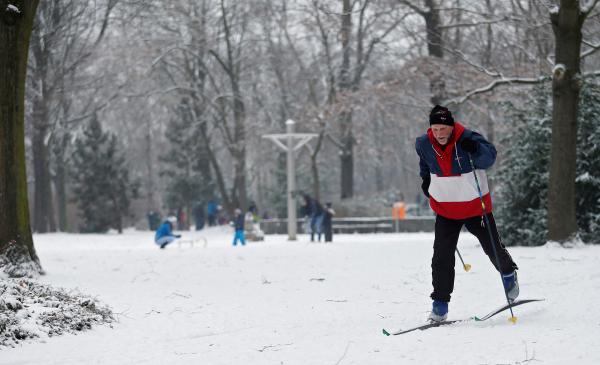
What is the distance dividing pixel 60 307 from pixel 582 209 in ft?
34.3

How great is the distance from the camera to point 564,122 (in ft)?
45.1

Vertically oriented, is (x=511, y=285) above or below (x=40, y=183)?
below

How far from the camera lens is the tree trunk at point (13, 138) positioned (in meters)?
11.3

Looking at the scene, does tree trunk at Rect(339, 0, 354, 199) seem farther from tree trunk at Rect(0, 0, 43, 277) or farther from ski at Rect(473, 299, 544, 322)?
ski at Rect(473, 299, 544, 322)

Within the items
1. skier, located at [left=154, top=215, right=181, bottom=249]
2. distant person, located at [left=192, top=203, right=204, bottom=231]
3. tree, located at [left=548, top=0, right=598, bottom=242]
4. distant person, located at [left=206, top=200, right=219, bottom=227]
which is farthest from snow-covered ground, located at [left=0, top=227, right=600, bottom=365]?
distant person, located at [left=206, top=200, right=219, bottom=227]

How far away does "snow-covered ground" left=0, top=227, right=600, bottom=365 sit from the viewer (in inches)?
231

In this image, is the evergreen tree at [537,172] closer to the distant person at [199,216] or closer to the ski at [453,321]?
the ski at [453,321]

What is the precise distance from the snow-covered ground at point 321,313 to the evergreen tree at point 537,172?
62.2 inches

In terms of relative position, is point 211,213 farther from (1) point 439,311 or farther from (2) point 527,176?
(1) point 439,311

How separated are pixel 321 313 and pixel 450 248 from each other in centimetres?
161

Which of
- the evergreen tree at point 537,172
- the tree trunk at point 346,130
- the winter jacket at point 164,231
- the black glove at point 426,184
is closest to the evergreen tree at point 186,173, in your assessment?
the tree trunk at point 346,130

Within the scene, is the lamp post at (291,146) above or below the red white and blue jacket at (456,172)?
above

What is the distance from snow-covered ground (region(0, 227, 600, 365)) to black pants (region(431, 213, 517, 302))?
399 mm

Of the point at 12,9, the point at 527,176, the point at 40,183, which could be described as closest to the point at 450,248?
the point at 12,9
